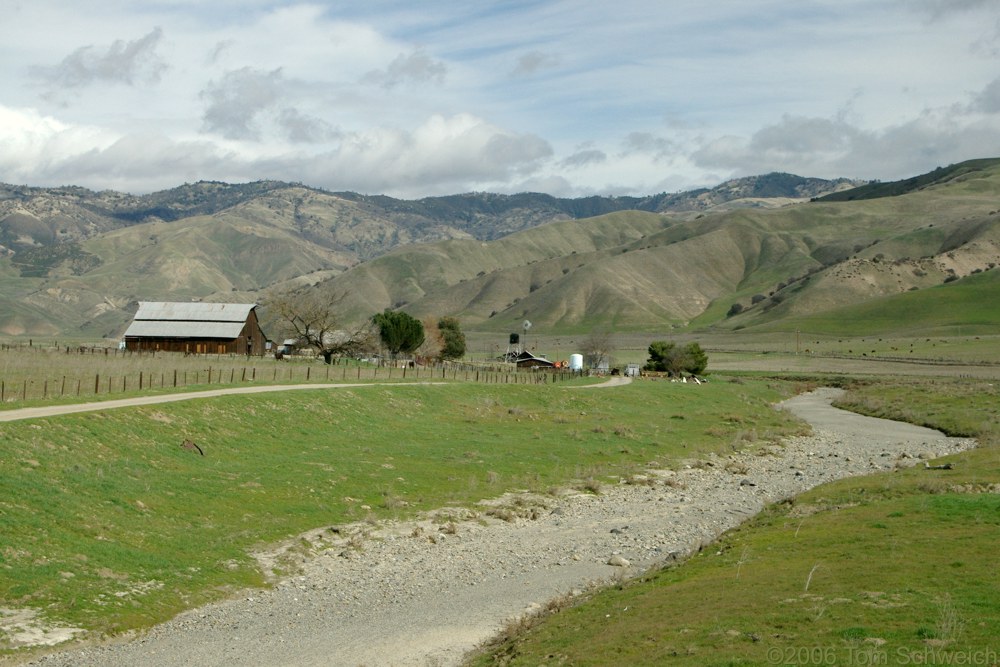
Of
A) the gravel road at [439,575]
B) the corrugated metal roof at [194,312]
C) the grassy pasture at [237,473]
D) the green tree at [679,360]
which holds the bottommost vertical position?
the gravel road at [439,575]

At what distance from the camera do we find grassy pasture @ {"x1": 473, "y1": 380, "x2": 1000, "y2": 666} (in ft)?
44.2

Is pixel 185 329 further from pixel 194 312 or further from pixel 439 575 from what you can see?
pixel 439 575

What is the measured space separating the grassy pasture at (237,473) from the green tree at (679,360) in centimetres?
5905

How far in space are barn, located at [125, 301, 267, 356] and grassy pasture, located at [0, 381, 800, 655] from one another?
51046 mm

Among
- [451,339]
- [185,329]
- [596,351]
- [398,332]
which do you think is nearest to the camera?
[185,329]

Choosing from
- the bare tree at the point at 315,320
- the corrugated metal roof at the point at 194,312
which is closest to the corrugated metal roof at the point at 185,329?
the corrugated metal roof at the point at 194,312

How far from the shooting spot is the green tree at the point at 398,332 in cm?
11869

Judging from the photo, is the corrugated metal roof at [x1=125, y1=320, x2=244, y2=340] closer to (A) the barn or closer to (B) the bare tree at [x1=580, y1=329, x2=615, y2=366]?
(A) the barn

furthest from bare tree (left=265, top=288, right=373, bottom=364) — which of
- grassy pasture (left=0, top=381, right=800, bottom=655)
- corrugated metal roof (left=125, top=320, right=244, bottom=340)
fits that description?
grassy pasture (left=0, top=381, right=800, bottom=655)

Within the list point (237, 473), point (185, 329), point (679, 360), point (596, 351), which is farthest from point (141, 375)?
point (596, 351)

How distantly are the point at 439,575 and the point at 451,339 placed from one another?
120 metres

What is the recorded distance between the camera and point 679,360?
400 feet

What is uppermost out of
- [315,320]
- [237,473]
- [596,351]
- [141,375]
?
[315,320]

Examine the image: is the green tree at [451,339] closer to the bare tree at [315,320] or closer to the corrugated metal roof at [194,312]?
the corrugated metal roof at [194,312]
